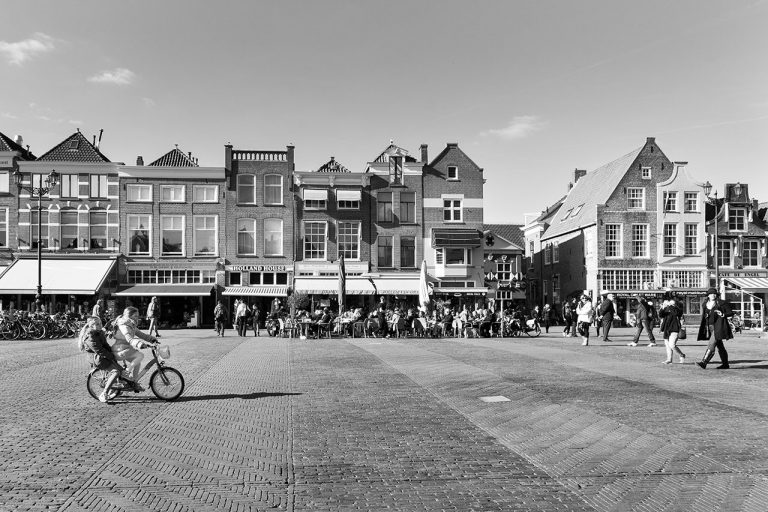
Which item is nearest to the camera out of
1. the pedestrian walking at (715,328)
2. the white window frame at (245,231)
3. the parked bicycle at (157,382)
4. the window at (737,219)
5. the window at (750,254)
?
the parked bicycle at (157,382)

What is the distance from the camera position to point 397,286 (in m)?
40.9

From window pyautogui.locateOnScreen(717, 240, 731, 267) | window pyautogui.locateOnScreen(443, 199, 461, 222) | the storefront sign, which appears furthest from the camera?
window pyautogui.locateOnScreen(717, 240, 731, 267)

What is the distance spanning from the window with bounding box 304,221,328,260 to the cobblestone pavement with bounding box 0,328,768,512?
27.2 m

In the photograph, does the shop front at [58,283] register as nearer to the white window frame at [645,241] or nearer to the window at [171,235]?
the window at [171,235]

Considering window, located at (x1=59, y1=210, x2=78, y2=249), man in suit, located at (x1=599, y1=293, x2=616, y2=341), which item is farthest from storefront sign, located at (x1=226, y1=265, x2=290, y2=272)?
man in suit, located at (x1=599, y1=293, x2=616, y2=341)

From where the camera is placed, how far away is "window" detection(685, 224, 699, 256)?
45094mm

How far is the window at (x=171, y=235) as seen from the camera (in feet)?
134

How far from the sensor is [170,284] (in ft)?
133

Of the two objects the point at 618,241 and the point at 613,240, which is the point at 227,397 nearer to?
the point at 613,240

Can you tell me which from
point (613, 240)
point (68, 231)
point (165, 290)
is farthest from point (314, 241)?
point (613, 240)

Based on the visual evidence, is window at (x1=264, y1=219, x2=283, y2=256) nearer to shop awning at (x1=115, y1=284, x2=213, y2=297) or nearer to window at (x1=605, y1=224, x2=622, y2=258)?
shop awning at (x1=115, y1=284, x2=213, y2=297)

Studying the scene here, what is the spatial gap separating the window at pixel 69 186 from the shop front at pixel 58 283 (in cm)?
389

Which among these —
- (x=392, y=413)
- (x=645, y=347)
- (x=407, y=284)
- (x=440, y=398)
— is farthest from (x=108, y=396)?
(x=407, y=284)

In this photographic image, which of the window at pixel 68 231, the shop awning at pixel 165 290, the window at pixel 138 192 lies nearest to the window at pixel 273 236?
the shop awning at pixel 165 290
